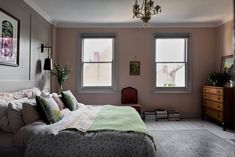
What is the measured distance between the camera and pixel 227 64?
18.7ft

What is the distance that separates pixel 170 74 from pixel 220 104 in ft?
5.61

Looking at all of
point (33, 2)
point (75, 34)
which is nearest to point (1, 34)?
point (33, 2)

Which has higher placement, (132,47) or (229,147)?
(132,47)

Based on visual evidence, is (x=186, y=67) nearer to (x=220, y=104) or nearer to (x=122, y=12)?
(x=220, y=104)

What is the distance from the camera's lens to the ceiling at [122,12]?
4.62 metres

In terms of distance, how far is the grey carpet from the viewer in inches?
135

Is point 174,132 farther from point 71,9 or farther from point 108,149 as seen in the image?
point 71,9

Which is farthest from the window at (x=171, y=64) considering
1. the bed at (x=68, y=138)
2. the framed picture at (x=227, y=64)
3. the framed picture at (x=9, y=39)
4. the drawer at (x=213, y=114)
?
the bed at (x=68, y=138)

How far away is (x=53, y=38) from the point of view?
6.12 m

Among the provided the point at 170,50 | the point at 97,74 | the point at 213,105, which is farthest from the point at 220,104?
the point at 97,74

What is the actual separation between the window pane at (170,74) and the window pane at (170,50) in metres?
0.17

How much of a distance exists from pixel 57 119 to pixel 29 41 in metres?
2.21

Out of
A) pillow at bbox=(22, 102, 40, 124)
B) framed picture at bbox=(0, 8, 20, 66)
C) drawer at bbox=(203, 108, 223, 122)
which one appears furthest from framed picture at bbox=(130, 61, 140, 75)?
pillow at bbox=(22, 102, 40, 124)

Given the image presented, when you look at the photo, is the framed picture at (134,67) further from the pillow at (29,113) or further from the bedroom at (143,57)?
the pillow at (29,113)
